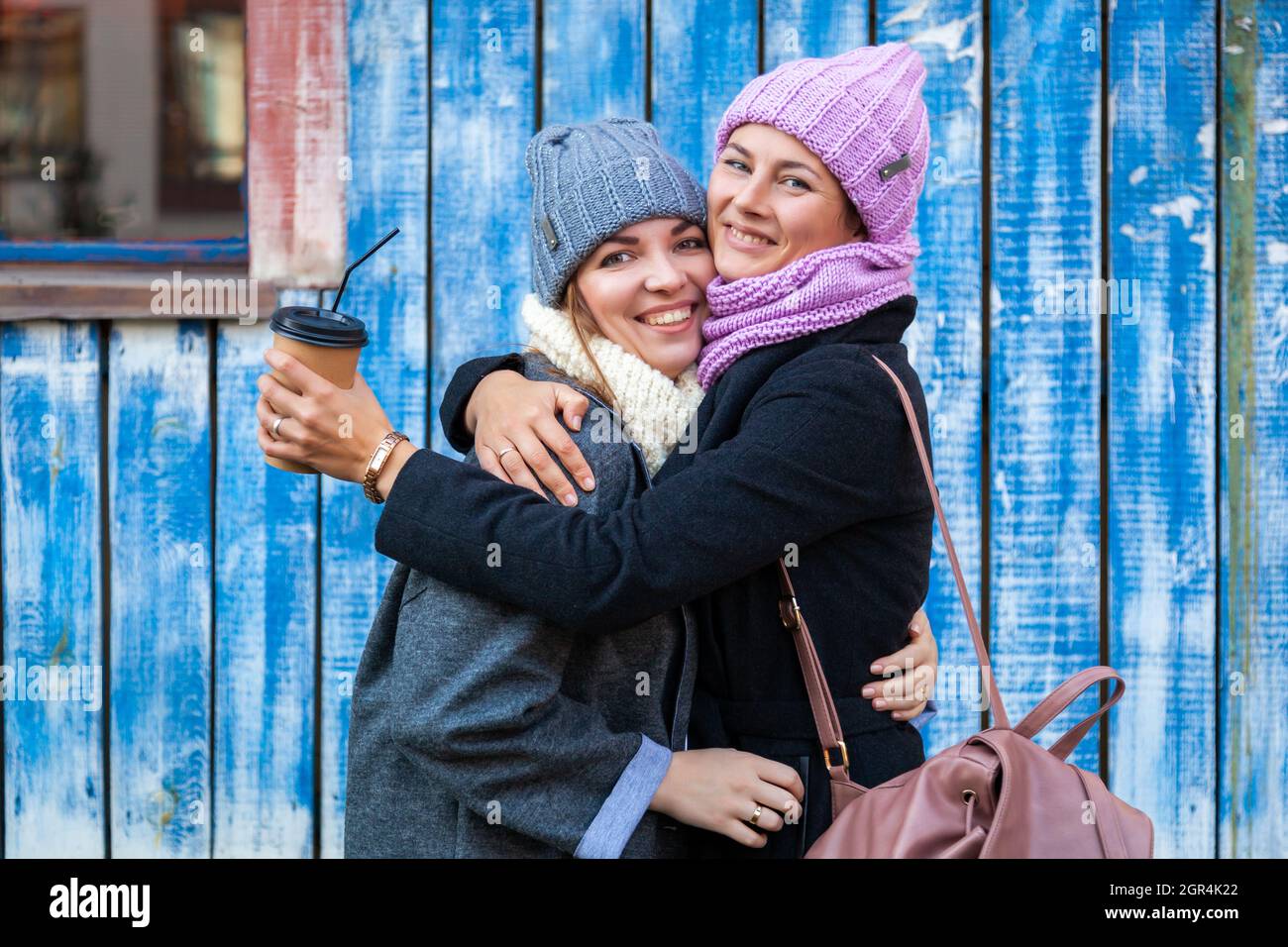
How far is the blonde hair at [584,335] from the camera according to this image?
1688 millimetres

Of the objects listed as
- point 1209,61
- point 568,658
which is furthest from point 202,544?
point 1209,61

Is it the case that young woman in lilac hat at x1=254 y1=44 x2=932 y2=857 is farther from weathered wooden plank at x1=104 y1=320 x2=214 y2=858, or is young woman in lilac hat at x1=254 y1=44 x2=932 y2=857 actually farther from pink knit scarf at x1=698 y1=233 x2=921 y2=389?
weathered wooden plank at x1=104 y1=320 x2=214 y2=858

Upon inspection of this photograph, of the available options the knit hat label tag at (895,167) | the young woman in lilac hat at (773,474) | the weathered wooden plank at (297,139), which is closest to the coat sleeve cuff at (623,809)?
the young woman in lilac hat at (773,474)

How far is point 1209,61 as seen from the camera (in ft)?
8.89

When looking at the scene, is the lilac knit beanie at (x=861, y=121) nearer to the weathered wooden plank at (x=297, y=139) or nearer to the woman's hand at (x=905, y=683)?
the woman's hand at (x=905, y=683)

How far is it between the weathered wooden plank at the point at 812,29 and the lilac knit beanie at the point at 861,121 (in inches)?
37.3

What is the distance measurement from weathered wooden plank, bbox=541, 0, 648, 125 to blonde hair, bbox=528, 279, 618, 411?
105cm

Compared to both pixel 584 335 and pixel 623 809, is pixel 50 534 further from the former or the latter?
pixel 623 809

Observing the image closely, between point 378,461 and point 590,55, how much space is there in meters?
1.43

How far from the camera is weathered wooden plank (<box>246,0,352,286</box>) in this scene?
268 cm

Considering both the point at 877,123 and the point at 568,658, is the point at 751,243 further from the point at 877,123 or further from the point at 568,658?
the point at 568,658

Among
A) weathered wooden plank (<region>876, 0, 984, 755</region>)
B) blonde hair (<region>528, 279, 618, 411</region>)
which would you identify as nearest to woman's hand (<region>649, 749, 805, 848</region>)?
blonde hair (<region>528, 279, 618, 411</region>)

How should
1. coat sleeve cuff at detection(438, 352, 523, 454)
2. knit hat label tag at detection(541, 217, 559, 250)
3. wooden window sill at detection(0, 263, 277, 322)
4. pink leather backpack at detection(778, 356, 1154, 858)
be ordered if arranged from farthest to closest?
1. wooden window sill at detection(0, 263, 277, 322)
2. coat sleeve cuff at detection(438, 352, 523, 454)
3. knit hat label tag at detection(541, 217, 559, 250)
4. pink leather backpack at detection(778, 356, 1154, 858)

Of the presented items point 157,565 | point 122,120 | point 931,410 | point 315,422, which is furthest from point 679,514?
point 122,120
